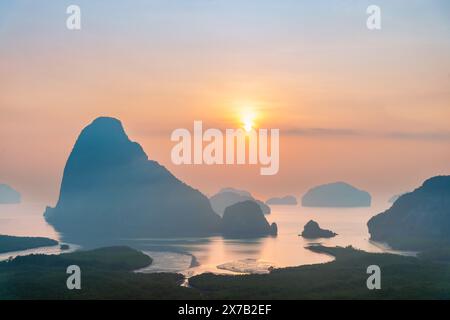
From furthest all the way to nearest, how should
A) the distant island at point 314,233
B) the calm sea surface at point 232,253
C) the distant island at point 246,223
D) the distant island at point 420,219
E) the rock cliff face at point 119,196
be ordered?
1. the rock cliff face at point 119,196
2. the distant island at point 246,223
3. the distant island at point 314,233
4. the distant island at point 420,219
5. the calm sea surface at point 232,253

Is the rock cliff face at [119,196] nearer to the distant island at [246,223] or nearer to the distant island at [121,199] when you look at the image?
the distant island at [121,199]

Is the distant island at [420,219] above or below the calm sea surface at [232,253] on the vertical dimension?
above

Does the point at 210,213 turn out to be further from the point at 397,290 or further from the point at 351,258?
the point at 397,290

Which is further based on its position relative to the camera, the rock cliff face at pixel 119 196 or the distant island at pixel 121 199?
the rock cliff face at pixel 119 196

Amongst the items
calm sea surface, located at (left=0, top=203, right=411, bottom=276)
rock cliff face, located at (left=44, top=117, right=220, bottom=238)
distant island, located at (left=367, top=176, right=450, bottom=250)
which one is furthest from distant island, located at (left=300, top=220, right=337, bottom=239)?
rock cliff face, located at (left=44, top=117, right=220, bottom=238)

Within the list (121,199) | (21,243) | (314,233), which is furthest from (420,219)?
(121,199)

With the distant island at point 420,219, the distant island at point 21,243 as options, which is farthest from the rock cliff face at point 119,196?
the distant island at point 420,219
